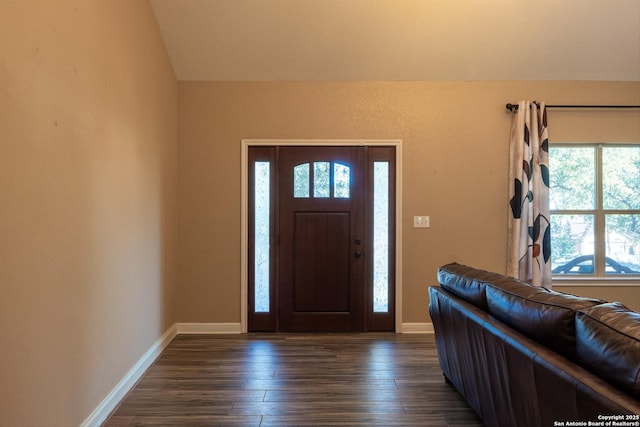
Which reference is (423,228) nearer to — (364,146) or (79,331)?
(364,146)

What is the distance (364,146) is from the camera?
12.6 feet

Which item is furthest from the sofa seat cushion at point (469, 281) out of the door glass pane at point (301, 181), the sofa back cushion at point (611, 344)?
the door glass pane at point (301, 181)

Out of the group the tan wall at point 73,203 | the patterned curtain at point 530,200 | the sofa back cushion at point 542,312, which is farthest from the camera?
the patterned curtain at point 530,200

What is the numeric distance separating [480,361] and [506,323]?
30 cm

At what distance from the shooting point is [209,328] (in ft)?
12.5

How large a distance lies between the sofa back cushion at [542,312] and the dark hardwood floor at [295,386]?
2.86 ft

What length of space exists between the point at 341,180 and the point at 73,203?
2.48m

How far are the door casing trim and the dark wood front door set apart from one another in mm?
82

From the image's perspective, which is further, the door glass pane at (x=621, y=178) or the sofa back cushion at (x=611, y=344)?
the door glass pane at (x=621, y=178)

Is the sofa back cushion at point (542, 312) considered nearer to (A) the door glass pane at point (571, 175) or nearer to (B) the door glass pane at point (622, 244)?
(A) the door glass pane at point (571, 175)

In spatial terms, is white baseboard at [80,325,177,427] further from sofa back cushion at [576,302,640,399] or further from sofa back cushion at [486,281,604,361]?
sofa back cushion at [576,302,640,399]

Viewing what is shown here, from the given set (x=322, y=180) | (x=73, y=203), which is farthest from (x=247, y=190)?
(x=73, y=203)

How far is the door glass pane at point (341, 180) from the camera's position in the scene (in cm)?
384

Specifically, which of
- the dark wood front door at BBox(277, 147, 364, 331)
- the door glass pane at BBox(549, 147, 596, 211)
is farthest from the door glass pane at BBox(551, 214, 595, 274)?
the dark wood front door at BBox(277, 147, 364, 331)
